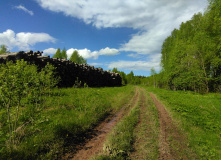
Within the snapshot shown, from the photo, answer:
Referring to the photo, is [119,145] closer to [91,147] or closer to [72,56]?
[91,147]

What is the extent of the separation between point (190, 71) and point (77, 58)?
4156cm

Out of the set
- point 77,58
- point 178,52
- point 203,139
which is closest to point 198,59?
point 178,52

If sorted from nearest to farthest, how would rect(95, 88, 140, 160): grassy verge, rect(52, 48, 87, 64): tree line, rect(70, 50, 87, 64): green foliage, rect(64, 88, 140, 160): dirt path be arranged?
rect(95, 88, 140, 160): grassy verge → rect(64, 88, 140, 160): dirt path → rect(52, 48, 87, 64): tree line → rect(70, 50, 87, 64): green foliage

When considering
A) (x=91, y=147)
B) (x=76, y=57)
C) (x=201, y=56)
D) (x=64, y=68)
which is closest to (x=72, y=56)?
(x=76, y=57)

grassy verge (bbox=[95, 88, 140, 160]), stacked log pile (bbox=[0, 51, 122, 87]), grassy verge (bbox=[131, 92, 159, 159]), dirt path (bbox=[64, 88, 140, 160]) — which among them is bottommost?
dirt path (bbox=[64, 88, 140, 160])

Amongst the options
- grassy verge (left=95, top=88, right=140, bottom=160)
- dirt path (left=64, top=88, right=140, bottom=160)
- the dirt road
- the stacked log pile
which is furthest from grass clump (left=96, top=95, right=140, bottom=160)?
the stacked log pile

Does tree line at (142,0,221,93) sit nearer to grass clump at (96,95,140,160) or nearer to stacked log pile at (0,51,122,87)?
grass clump at (96,95,140,160)

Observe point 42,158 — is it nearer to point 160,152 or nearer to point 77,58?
point 160,152

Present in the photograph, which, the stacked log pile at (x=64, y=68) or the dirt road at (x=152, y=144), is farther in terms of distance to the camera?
the stacked log pile at (x=64, y=68)

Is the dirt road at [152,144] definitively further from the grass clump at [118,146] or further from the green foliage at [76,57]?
the green foliage at [76,57]

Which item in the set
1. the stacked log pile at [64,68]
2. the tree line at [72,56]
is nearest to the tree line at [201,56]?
the stacked log pile at [64,68]

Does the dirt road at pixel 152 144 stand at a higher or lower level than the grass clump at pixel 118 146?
lower

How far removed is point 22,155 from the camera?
3244 millimetres

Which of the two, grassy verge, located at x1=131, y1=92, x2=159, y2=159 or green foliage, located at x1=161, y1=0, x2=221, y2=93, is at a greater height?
green foliage, located at x1=161, y1=0, x2=221, y2=93
